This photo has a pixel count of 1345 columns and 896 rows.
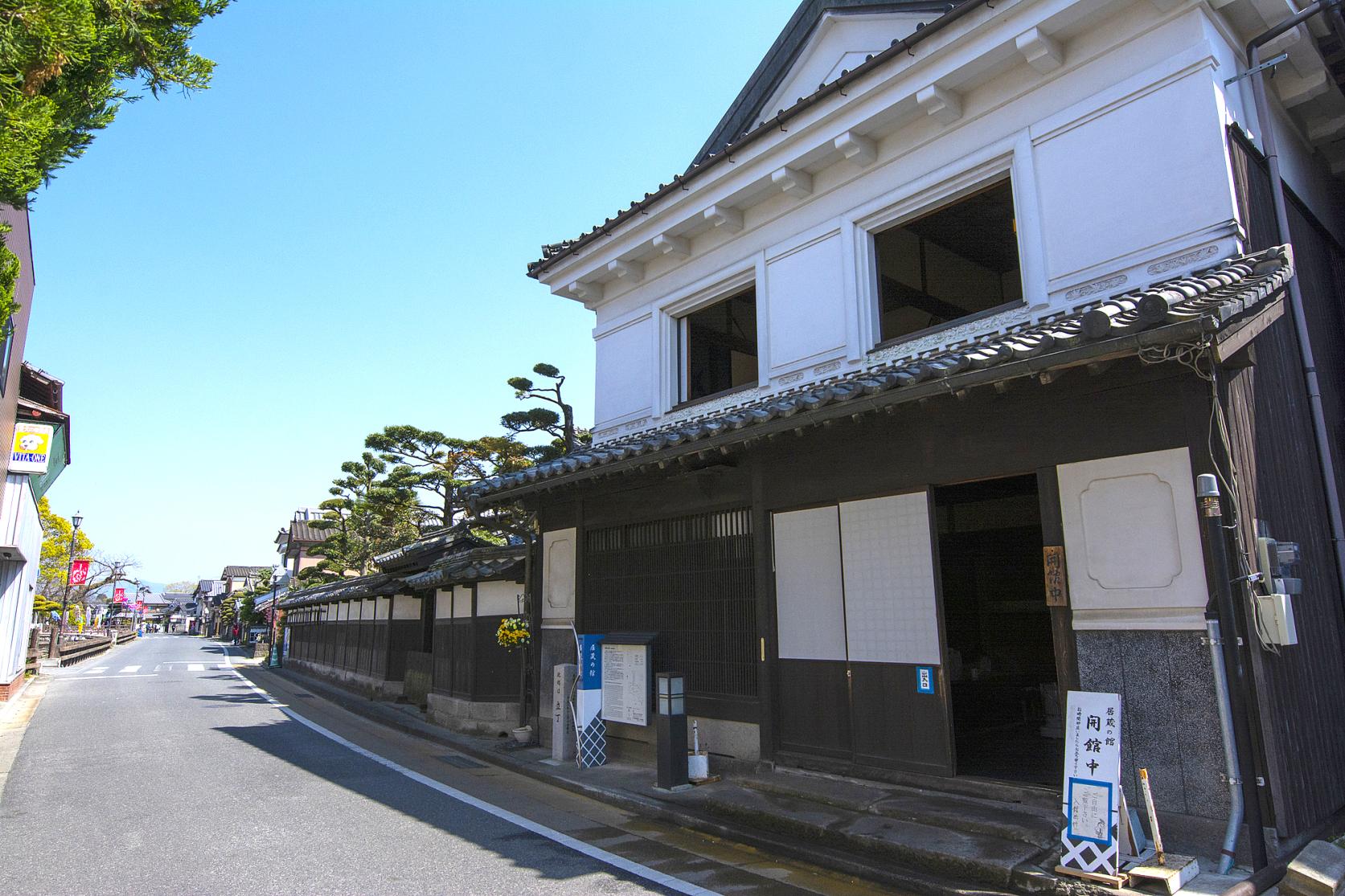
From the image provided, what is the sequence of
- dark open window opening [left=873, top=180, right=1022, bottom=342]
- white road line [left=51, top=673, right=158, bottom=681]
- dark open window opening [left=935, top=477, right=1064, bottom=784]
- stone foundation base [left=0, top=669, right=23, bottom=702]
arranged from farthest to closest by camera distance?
white road line [left=51, top=673, right=158, bottom=681], stone foundation base [left=0, top=669, right=23, bottom=702], dark open window opening [left=935, top=477, right=1064, bottom=784], dark open window opening [left=873, top=180, right=1022, bottom=342]

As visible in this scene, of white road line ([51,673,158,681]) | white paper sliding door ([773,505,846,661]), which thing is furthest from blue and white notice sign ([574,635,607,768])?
white road line ([51,673,158,681])

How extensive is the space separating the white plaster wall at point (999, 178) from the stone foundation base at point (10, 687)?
18659 mm

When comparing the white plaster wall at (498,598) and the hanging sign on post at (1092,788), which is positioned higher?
the white plaster wall at (498,598)

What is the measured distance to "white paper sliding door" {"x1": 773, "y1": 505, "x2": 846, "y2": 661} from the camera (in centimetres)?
833

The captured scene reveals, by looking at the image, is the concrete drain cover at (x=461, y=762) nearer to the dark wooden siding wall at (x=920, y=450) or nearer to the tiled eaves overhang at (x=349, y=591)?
the dark wooden siding wall at (x=920, y=450)

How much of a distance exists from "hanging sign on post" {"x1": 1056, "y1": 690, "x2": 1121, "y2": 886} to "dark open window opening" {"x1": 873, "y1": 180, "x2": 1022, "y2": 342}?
5.23 m

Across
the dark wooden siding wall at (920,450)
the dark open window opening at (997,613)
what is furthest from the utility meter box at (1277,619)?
the dark open window opening at (997,613)

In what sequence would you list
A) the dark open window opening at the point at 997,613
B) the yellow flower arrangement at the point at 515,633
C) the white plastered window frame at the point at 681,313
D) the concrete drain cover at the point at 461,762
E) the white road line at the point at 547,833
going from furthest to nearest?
the yellow flower arrangement at the point at 515,633, the dark open window opening at the point at 997,613, the white plastered window frame at the point at 681,313, the concrete drain cover at the point at 461,762, the white road line at the point at 547,833

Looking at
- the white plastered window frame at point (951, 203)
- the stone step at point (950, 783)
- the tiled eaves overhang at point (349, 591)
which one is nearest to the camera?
the stone step at point (950, 783)

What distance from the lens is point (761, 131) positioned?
32.7 feet

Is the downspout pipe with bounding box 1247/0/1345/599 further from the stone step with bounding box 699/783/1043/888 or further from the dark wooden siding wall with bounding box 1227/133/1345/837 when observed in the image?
the stone step with bounding box 699/783/1043/888

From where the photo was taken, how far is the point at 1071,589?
6.40 metres

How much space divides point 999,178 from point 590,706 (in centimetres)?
849

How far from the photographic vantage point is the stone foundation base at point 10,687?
1861cm
